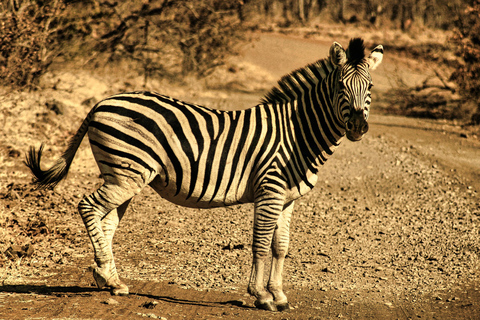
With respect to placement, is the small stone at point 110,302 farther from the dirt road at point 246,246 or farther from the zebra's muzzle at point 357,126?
the zebra's muzzle at point 357,126

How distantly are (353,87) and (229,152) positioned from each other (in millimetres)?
1316

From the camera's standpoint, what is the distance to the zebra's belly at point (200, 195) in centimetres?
518

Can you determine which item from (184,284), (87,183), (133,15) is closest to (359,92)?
(184,284)

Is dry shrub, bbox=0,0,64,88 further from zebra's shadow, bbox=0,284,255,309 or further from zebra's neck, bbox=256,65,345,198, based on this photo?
zebra's neck, bbox=256,65,345,198

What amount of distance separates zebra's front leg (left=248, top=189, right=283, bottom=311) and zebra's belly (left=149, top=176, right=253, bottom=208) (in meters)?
0.22

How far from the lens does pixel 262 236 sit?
16.8 ft

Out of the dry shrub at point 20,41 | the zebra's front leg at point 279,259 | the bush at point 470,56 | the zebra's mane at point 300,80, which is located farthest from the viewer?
the bush at point 470,56

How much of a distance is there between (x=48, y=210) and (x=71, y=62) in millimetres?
7542

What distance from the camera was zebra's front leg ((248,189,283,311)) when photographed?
200 inches

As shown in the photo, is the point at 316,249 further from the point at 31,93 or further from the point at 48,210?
the point at 31,93

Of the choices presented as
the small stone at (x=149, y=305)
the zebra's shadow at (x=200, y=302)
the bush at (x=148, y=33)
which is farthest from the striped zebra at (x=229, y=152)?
the bush at (x=148, y=33)

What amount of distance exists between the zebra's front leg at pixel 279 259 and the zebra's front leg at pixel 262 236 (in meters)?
0.07

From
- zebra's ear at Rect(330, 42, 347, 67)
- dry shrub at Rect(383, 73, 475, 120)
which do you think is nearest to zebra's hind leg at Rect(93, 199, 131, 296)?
zebra's ear at Rect(330, 42, 347, 67)

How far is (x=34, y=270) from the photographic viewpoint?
5.91 meters
